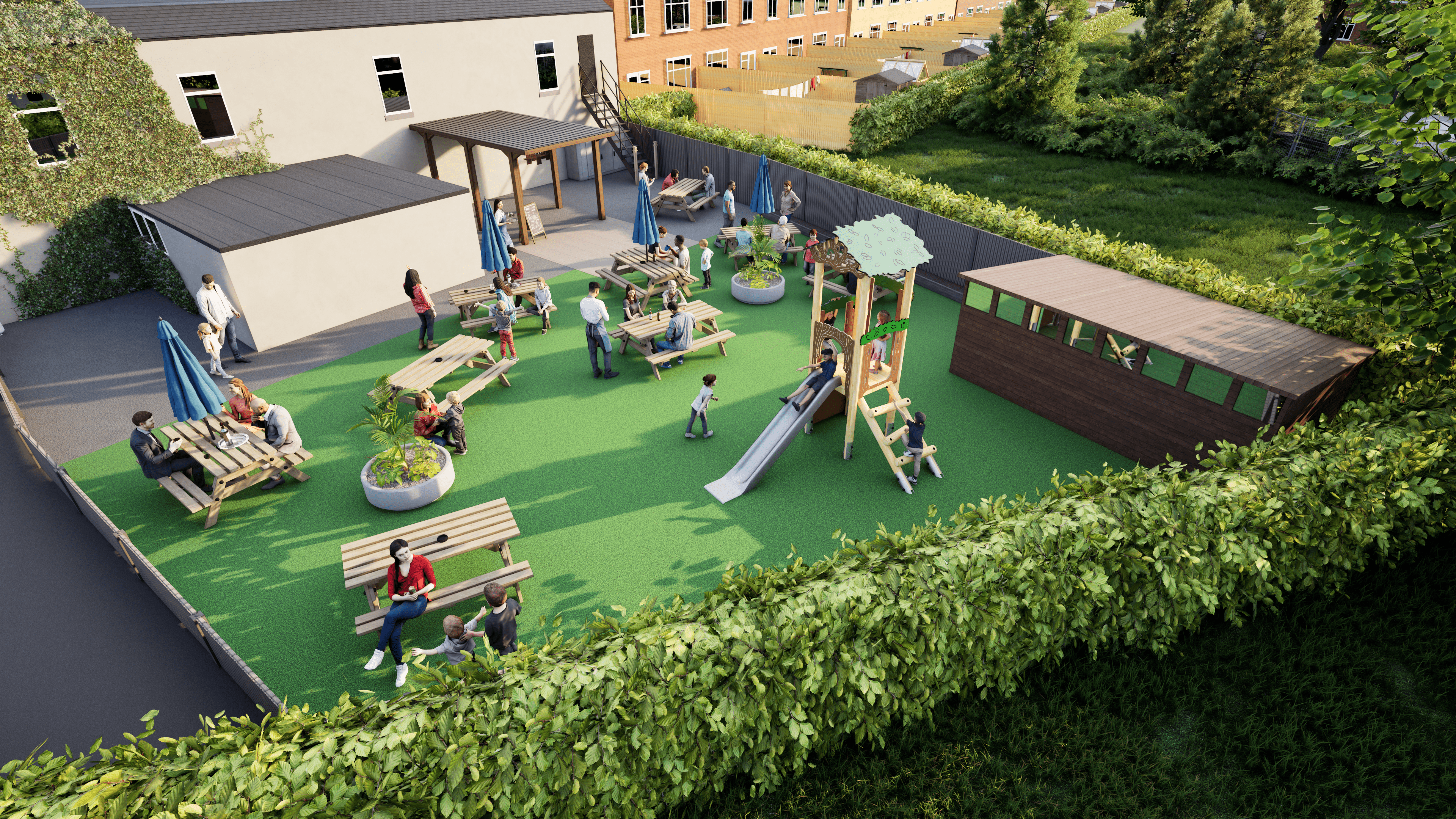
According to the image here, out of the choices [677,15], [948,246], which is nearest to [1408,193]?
[948,246]

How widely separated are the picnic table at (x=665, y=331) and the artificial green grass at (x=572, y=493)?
0.37m

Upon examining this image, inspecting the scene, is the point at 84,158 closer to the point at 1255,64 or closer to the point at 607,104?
the point at 607,104

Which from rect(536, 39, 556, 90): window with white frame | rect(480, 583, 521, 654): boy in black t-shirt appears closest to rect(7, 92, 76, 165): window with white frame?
rect(536, 39, 556, 90): window with white frame

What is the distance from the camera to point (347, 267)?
598 inches

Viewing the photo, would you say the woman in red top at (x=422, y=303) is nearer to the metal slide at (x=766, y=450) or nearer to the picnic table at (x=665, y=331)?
the picnic table at (x=665, y=331)

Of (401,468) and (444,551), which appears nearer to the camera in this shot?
(444,551)

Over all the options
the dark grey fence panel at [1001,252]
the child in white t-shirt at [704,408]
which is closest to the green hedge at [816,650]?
the child in white t-shirt at [704,408]

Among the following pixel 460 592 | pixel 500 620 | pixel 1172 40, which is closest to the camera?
pixel 500 620

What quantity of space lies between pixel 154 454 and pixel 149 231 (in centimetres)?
899

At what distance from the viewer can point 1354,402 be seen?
871 centimetres

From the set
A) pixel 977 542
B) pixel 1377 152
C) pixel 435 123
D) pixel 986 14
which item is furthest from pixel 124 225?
pixel 986 14

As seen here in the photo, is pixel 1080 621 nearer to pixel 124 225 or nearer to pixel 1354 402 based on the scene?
pixel 1354 402

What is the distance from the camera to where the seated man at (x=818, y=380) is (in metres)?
10.9

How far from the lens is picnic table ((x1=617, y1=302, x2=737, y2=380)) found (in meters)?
13.4
